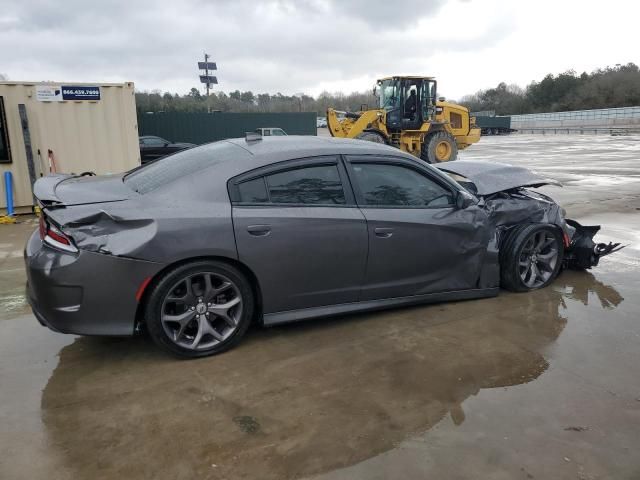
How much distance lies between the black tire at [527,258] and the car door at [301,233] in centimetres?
163

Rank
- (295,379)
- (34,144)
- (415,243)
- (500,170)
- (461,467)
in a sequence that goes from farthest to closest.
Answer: (34,144) → (500,170) → (415,243) → (295,379) → (461,467)

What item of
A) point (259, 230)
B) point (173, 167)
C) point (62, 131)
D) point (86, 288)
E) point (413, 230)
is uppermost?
point (62, 131)

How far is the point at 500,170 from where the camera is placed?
16.6 ft

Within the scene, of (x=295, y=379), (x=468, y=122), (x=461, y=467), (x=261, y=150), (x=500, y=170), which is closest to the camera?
(x=461, y=467)

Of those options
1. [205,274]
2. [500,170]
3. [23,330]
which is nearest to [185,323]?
[205,274]

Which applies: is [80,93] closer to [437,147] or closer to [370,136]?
[370,136]

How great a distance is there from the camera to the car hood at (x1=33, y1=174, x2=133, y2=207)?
331 centimetres

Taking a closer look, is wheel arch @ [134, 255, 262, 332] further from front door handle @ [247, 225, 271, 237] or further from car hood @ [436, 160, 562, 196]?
car hood @ [436, 160, 562, 196]

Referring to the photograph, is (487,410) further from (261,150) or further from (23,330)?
(23,330)

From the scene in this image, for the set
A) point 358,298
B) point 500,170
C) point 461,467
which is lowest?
point 461,467

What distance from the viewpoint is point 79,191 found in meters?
3.51

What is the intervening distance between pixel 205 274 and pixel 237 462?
4.24ft

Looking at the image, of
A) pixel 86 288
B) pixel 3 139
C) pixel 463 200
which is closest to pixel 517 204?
pixel 463 200

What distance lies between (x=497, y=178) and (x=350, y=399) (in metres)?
2.95
